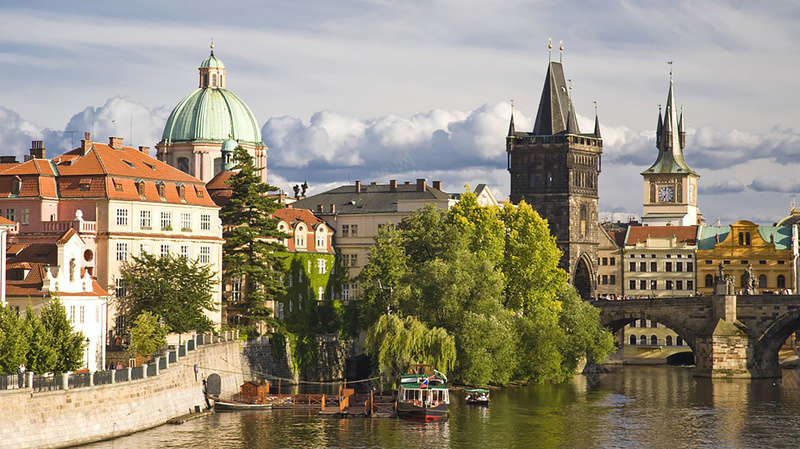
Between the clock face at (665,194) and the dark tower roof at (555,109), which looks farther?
the clock face at (665,194)

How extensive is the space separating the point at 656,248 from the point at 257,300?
230 feet

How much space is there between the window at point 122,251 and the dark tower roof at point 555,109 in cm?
7362

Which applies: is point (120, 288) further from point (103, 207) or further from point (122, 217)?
point (103, 207)

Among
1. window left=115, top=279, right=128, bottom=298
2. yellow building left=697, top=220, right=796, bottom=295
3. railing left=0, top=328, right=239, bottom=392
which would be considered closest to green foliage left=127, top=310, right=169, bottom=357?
railing left=0, top=328, right=239, bottom=392

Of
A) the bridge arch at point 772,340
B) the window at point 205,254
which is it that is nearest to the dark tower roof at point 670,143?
the bridge arch at point 772,340

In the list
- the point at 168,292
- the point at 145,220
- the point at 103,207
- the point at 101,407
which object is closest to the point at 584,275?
the point at 145,220

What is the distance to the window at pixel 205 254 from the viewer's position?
103688 millimetres

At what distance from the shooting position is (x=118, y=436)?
7394 cm

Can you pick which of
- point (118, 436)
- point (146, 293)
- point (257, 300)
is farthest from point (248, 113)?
point (118, 436)

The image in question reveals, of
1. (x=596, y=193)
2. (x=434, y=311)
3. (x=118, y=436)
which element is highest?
(x=596, y=193)

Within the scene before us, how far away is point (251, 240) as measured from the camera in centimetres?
10838

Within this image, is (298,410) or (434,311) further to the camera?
(434,311)

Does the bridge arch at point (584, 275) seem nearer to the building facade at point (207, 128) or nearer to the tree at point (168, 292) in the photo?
the building facade at point (207, 128)

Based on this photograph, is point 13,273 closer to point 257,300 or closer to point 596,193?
point 257,300
